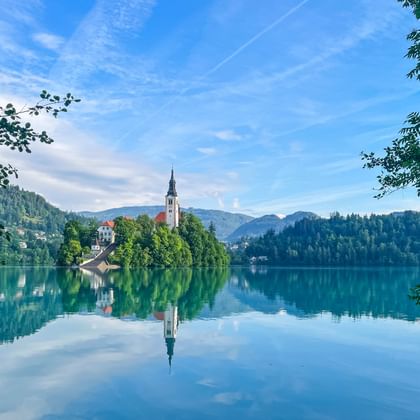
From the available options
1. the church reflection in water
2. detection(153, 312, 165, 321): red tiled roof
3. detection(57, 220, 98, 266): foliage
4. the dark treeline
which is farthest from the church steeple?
detection(153, 312, 165, 321): red tiled roof

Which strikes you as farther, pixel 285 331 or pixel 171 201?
pixel 171 201

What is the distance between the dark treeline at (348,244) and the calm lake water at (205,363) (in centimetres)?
12131

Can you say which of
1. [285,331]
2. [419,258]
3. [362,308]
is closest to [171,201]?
[419,258]

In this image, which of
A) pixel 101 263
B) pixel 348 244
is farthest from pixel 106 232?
pixel 348 244

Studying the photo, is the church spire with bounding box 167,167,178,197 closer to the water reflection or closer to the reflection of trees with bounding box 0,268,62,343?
the water reflection

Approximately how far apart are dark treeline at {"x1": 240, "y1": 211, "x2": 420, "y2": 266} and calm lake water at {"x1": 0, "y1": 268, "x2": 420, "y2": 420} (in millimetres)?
121311

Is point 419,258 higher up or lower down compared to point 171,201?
lower down

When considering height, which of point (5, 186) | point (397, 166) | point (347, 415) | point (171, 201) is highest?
point (171, 201)

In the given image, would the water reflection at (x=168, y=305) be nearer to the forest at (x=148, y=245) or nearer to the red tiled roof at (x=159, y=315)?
the red tiled roof at (x=159, y=315)

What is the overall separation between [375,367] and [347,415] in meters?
5.63

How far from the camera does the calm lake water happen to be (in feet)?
38.5

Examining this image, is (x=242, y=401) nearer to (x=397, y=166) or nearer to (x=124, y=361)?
(x=124, y=361)

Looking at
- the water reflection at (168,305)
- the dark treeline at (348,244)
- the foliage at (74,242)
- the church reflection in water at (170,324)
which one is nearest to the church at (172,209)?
the foliage at (74,242)

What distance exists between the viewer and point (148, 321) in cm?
2644
